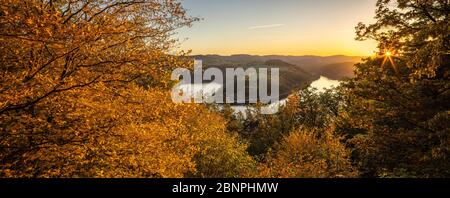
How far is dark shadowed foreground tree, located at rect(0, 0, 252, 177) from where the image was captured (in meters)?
8.91

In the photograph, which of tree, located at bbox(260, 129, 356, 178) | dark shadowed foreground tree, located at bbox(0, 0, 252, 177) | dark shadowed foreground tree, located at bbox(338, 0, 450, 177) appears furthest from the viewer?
tree, located at bbox(260, 129, 356, 178)

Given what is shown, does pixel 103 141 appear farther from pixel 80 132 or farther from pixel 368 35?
pixel 368 35

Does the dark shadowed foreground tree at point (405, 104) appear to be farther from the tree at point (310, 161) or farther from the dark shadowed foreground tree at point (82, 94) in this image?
the dark shadowed foreground tree at point (82, 94)

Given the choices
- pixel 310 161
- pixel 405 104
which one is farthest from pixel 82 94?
pixel 310 161

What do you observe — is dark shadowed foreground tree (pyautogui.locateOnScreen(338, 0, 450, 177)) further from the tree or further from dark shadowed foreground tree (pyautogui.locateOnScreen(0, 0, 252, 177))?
dark shadowed foreground tree (pyautogui.locateOnScreen(0, 0, 252, 177))

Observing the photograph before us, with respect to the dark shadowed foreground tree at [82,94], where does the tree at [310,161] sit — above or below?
below

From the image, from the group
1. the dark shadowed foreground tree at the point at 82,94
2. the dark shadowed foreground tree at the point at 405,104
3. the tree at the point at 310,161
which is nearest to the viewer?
Answer: the dark shadowed foreground tree at the point at 82,94

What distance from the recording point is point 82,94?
9.93 meters

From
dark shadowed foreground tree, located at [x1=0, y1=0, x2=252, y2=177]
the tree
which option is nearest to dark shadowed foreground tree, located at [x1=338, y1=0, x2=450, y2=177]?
the tree

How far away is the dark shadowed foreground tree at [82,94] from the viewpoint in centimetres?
891

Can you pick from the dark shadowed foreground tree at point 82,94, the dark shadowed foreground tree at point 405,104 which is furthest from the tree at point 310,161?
the dark shadowed foreground tree at point 82,94
